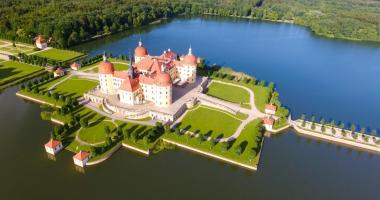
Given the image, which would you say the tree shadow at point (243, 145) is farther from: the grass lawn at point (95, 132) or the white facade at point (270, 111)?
the grass lawn at point (95, 132)

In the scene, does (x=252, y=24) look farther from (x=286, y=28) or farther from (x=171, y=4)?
(x=171, y=4)

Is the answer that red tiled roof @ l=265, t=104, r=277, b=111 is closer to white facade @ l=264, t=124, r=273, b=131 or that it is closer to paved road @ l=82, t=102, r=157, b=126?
white facade @ l=264, t=124, r=273, b=131

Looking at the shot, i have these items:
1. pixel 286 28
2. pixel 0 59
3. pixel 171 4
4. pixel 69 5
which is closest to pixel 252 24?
pixel 286 28

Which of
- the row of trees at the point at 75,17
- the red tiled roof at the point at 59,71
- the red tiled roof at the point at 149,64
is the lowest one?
the red tiled roof at the point at 59,71

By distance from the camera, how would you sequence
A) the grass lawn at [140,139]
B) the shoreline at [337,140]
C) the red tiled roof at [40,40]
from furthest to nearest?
the red tiled roof at [40,40], the shoreline at [337,140], the grass lawn at [140,139]

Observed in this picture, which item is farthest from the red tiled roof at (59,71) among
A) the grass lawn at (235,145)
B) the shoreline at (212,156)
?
the shoreline at (212,156)

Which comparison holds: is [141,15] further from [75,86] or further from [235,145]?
[235,145]
